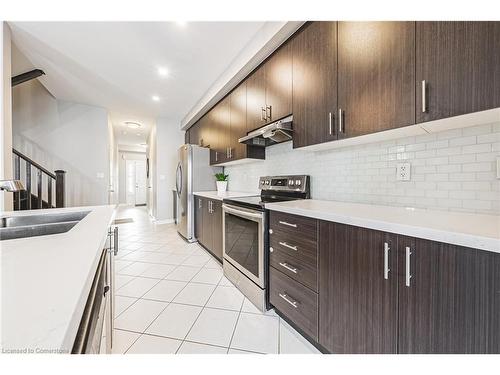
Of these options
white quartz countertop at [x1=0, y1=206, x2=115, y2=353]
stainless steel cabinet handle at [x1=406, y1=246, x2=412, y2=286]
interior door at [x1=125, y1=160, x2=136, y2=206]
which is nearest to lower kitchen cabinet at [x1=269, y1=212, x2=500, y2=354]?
stainless steel cabinet handle at [x1=406, y1=246, x2=412, y2=286]

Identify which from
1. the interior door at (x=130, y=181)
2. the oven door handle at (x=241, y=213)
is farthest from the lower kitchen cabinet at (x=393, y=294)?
the interior door at (x=130, y=181)

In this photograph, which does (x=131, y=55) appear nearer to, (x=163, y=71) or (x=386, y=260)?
(x=163, y=71)

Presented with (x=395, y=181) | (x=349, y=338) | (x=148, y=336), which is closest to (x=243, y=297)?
(x=148, y=336)

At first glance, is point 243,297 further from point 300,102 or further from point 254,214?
point 300,102

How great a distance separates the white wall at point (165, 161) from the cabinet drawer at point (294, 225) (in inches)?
175

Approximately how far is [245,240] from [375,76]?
158 cm

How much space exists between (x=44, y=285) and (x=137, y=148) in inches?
405

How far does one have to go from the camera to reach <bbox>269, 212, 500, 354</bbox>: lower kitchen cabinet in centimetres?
72

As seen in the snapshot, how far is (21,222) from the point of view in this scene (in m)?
1.25

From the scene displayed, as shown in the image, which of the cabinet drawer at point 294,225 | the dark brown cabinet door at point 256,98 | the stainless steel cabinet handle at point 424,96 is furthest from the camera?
the dark brown cabinet door at point 256,98

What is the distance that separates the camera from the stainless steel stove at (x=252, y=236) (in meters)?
1.72

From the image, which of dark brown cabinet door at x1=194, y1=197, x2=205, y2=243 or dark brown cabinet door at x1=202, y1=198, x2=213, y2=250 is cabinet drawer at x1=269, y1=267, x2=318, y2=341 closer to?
dark brown cabinet door at x1=202, y1=198, x2=213, y2=250

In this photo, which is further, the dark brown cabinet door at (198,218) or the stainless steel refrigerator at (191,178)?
the stainless steel refrigerator at (191,178)

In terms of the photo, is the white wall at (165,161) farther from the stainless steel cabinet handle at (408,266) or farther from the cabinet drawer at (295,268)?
the stainless steel cabinet handle at (408,266)
